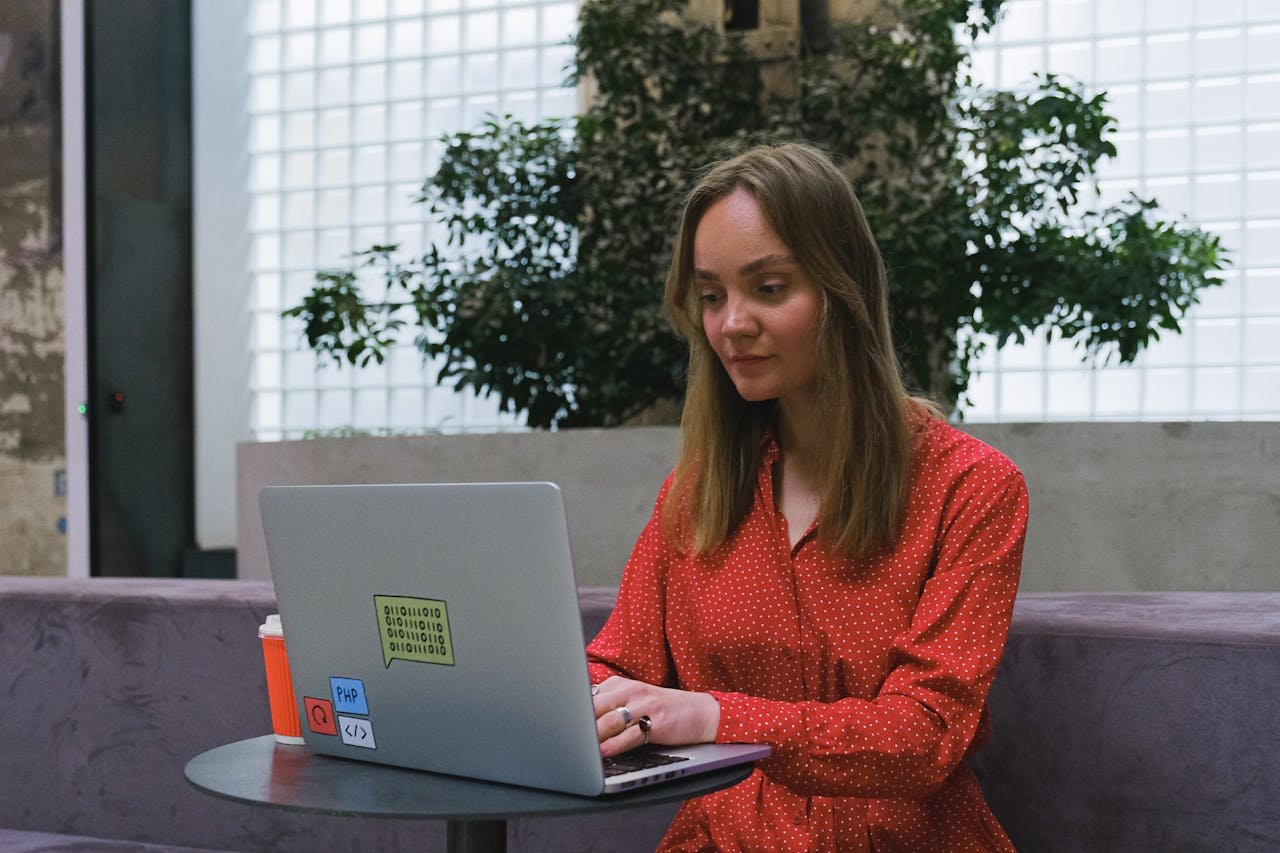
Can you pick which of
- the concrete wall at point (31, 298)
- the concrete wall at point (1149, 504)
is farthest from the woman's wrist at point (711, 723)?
the concrete wall at point (31, 298)

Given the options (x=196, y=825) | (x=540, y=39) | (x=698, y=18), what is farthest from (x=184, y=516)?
(x=196, y=825)

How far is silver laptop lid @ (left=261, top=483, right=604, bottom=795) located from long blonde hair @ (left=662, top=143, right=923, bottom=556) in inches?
19.7

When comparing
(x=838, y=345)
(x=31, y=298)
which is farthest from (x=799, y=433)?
(x=31, y=298)

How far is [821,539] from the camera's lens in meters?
1.60

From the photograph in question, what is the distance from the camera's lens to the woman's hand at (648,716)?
128cm

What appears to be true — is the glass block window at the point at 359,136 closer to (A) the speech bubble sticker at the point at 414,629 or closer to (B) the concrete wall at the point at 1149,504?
(B) the concrete wall at the point at 1149,504

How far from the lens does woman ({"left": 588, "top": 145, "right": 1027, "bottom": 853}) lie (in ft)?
4.74

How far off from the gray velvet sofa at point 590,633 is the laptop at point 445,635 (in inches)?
7.1

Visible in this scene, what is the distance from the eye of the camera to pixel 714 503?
5.56 ft

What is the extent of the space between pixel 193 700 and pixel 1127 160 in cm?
420

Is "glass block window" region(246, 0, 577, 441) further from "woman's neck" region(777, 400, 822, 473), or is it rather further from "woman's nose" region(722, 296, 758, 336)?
"woman's nose" region(722, 296, 758, 336)

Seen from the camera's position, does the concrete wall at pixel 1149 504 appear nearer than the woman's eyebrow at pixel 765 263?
No

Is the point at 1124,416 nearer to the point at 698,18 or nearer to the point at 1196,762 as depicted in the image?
the point at 698,18

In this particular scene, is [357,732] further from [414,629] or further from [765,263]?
[765,263]
